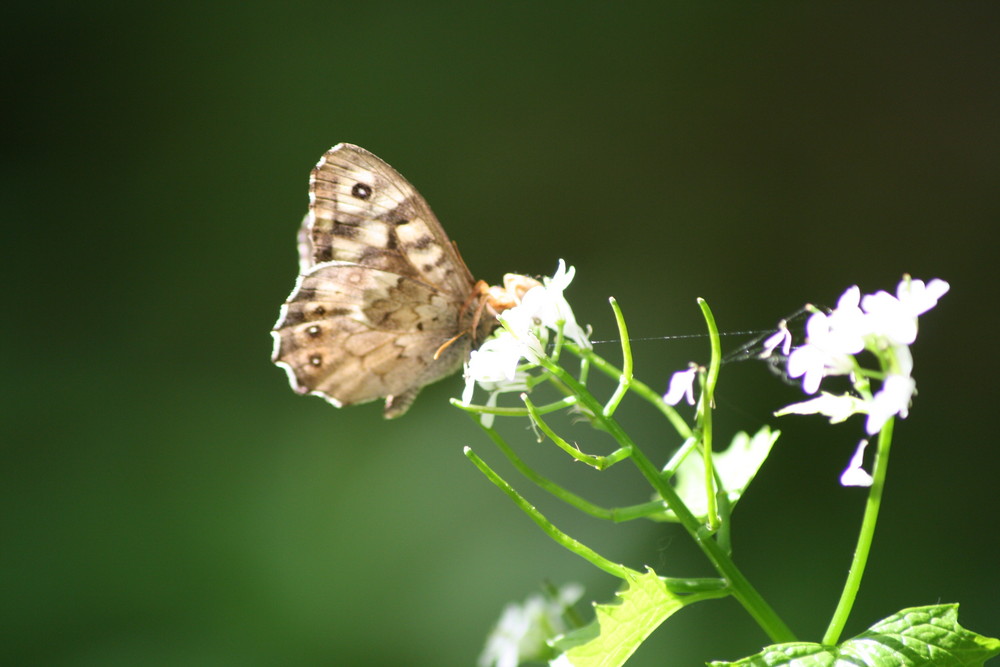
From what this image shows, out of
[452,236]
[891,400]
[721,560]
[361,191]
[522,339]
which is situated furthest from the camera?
[452,236]

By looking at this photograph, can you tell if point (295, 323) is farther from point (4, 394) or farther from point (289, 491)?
point (4, 394)

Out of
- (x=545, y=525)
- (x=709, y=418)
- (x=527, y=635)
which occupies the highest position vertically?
(x=709, y=418)

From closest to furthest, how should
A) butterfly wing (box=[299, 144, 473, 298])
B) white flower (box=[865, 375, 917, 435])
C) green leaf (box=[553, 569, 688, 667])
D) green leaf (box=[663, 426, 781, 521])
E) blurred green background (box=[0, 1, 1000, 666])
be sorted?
white flower (box=[865, 375, 917, 435]) → green leaf (box=[553, 569, 688, 667]) → green leaf (box=[663, 426, 781, 521]) → butterfly wing (box=[299, 144, 473, 298]) → blurred green background (box=[0, 1, 1000, 666])


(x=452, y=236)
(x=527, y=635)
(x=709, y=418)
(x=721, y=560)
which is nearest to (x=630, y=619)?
(x=721, y=560)

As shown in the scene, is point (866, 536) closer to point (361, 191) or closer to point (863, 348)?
point (863, 348)

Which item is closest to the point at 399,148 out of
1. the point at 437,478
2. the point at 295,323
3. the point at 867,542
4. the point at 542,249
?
the point at 542,249

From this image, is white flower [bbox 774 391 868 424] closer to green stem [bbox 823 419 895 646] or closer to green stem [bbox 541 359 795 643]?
green stem [bbox 823 419 895 646]

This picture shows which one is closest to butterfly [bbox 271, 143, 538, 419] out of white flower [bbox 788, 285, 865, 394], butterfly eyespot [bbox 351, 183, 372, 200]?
butterfly eyespot [bbox 351, 183, 372, 200]
